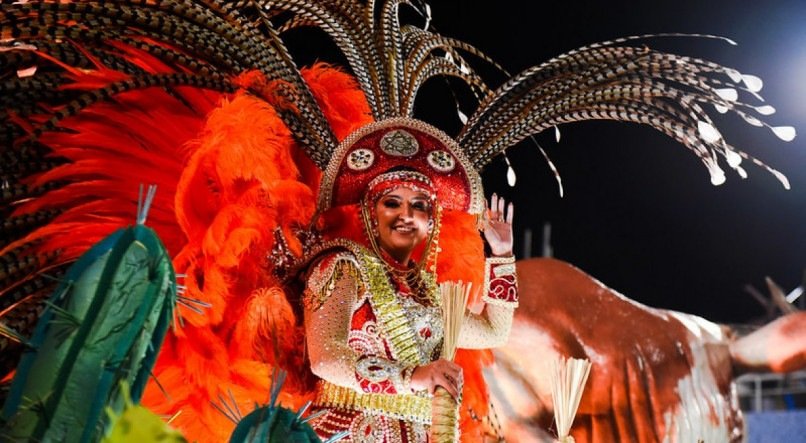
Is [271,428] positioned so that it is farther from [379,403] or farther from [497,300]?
[497,300]

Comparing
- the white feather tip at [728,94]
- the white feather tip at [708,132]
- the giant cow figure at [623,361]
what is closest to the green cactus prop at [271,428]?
the white feather tip at [708,132]

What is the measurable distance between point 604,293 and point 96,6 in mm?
2555

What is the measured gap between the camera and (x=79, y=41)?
2.32 m

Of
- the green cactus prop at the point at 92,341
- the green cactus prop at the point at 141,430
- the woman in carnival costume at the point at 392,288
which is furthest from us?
the woman in carnival costume at the point at 392,288

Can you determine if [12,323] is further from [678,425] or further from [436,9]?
[436,9]

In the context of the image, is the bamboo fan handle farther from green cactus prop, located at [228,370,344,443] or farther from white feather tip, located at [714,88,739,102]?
white feather tip, located at [714,88,739,102]

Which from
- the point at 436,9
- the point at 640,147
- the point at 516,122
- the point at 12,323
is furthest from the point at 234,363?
the point at 640,147

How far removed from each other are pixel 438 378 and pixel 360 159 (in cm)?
81

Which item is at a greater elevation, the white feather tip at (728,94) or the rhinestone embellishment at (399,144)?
the white feather tip at (728,94)

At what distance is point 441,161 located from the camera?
283cm

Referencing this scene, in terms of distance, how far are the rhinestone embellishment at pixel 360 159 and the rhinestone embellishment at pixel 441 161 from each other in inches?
7.4

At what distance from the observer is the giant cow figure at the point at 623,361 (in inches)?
149

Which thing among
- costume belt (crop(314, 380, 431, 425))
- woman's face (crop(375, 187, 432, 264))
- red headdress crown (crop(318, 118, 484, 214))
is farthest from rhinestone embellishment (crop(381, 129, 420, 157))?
costume belt (crop(314, 380, 431, 425))

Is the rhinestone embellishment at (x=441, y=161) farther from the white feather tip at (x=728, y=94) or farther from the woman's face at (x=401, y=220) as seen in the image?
the white feather tip at (x=728, y=94)
